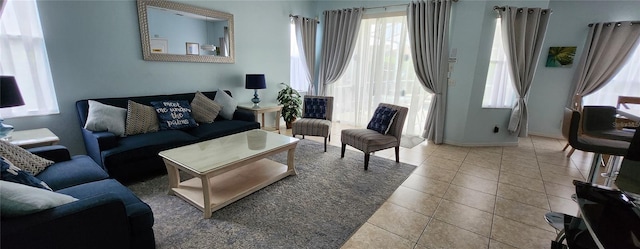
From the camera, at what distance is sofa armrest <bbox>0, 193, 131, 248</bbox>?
1.09 metres

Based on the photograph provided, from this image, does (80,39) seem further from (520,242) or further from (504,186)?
(504,186)

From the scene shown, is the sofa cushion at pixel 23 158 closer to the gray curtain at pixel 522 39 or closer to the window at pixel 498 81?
the window at pixel 498 81

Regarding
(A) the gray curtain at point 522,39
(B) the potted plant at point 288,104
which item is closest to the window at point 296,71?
(B) the potted plant at point 288,104

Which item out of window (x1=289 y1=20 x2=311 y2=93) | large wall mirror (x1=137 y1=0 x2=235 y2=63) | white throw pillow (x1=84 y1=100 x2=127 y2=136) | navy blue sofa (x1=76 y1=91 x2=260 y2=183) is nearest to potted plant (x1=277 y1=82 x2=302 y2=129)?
window (x1=289 y1=20 x2=311 y2=93)

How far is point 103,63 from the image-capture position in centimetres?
305

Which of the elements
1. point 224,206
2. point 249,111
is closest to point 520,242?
point 224,206

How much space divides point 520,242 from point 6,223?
2941 millimetres

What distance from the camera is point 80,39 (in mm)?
2852

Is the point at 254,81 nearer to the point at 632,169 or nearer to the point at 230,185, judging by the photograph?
the point at 230,185

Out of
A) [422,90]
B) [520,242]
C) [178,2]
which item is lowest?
[520,242]

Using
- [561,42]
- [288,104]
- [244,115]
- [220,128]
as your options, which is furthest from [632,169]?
[561,42]

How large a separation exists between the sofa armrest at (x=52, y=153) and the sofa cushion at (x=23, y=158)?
0.24 feet

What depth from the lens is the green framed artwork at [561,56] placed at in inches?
182

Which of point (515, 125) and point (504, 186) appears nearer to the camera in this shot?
point (504, 186)
